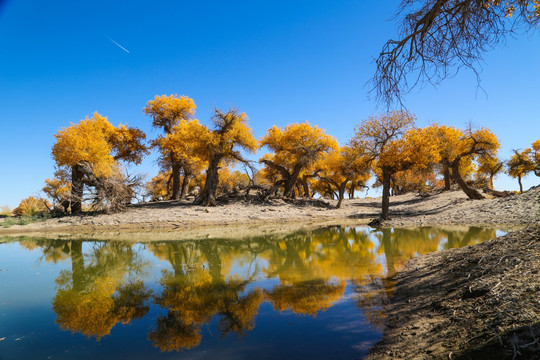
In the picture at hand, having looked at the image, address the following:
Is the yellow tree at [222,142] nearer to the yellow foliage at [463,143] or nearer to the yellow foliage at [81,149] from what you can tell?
the yellow foliage at [81,149]

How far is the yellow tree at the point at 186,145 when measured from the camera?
2731 centimetres

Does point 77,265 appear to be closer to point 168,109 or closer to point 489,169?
point 168,109

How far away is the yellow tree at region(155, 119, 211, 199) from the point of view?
27.3m

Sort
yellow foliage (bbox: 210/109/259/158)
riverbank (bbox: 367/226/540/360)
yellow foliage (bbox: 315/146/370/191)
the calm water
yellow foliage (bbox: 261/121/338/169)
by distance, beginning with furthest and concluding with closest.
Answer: yellow foliage (bbox: 261/121/338/169) → yellow foliage (bbox: 210/109/259/158) → yellow foliage (bbox: 315/146/370/191) → the calm water → riverbank (bbox: 367/226/540/360)

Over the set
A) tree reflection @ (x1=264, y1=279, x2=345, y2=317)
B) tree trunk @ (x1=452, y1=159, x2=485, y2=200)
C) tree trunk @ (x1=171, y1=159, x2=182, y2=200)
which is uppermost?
tree trunk @ (x1=171, y1=159, x2=182, y2=200)

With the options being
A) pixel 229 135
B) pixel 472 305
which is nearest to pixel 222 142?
pixel 229 135

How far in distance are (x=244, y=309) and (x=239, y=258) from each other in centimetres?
523

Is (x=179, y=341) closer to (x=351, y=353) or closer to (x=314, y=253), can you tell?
(x=351, y=353)

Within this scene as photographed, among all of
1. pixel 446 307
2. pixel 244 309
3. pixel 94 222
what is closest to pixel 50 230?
pixel 94 222

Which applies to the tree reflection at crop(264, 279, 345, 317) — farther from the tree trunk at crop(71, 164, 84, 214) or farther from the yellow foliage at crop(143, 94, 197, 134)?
the yellow foliage at crop(143, 94, 197, 134)

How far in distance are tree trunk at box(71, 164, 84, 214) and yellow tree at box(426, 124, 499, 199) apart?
97.8ft

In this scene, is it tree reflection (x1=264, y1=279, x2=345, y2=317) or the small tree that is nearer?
tree reflection (x1=264, y1=279, x2=345, y2=317)

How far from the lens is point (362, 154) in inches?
825

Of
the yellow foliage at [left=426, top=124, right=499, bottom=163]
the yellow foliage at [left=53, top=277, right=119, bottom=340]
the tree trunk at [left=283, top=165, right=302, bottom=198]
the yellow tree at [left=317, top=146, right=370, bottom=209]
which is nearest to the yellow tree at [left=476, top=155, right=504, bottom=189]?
the yellow foliage at [left=426, top=124, right=499, bottom=163]
